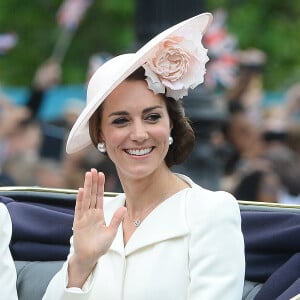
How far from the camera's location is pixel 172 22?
9922 millimetres

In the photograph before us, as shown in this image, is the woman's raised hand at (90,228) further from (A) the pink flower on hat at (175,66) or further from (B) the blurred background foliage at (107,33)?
(B) the blurred background foliage at (107,33)

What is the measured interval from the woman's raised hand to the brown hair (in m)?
0.28

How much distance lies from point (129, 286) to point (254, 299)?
1.61 feet

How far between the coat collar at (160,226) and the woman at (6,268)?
386mm

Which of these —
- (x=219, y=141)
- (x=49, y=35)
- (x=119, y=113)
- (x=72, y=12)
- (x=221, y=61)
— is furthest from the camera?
(x=49, y=35)

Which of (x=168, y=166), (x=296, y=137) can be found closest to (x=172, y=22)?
(x=296, y=137)

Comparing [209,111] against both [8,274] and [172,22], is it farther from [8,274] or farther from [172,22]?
[8,274]

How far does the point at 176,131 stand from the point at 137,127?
0.23 metres

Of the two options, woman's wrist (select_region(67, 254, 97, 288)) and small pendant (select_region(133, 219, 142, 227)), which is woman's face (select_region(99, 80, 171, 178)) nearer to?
small pendant (select_region(133, 219, 142, 227))

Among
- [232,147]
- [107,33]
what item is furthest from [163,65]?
[107,33]

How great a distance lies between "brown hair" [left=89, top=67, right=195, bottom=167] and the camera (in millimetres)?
5172

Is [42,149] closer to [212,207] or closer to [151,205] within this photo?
[151,205]

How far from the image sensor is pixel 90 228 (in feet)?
16.3

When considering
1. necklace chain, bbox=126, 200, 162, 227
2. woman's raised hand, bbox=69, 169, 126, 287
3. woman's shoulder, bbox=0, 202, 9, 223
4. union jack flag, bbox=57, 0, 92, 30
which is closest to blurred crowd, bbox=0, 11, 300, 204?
union jack flag, bbox=57, 0, 92, 30
